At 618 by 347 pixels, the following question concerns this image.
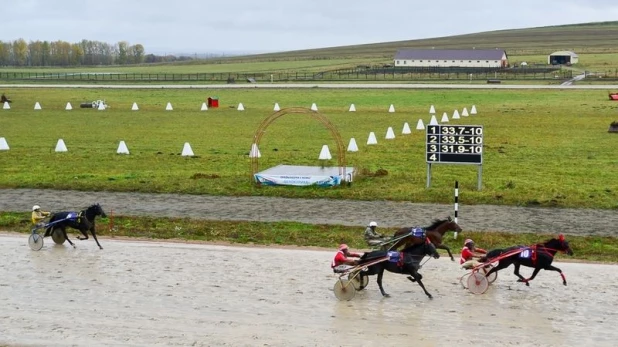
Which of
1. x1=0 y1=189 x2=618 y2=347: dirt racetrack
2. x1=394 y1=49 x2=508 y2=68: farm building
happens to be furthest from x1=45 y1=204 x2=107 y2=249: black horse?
x1=394 y1=49 x2=508 y2=68: farm building

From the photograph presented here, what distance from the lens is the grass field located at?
74.5ft

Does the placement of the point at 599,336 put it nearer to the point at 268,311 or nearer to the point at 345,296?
the point at 345,296

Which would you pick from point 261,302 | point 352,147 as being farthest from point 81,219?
point 352,147

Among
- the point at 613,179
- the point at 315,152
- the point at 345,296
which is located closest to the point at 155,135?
the point at 315,152

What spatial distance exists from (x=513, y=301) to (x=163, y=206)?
36.0 ft

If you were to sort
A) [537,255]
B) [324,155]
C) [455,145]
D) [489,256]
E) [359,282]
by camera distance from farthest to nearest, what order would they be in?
[324,155] → [455,145] → [359,282] → [489,256] → [537,255]

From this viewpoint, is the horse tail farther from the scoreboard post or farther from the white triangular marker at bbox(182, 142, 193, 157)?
the white triangular marker at bbox(182, 142, 193, 157)

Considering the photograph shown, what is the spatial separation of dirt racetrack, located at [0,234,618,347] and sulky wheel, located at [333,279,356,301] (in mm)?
136

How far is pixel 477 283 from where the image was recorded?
13094mm

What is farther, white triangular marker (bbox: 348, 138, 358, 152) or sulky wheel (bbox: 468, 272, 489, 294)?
white triangular marker (bbox: 348, 138, 358, 152)

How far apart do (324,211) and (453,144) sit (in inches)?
187

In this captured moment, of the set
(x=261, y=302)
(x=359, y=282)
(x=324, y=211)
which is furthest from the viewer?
(x=324, y=211)

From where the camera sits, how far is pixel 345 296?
12859 millimetres

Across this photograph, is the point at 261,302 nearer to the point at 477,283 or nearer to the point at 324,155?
the point at 477,283
